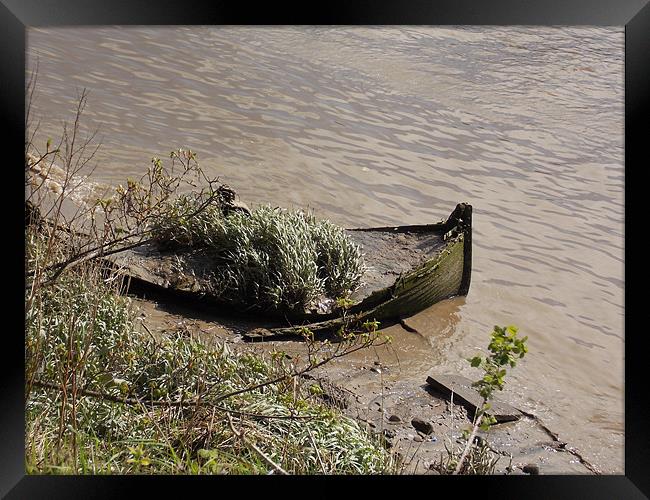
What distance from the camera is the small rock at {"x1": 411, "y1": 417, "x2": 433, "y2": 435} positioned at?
5.21m

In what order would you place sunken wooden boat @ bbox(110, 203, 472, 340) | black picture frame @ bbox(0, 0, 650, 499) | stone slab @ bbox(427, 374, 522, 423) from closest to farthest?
1. black picture frame @ bbox(0, 0, 650, 499)
2. stone slab @ bbox(427, 374, 522, 423)
3. sunken wooden boat @ bbox(110, 203, 472, 340)

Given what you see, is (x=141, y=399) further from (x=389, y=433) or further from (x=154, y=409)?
(x=389, y=433)

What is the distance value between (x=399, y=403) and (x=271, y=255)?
1.71 meters

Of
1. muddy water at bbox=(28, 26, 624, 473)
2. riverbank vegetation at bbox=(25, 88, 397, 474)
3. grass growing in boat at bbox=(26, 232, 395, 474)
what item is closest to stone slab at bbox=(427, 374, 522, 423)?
muddy water at bbox=(28, 26, 624, 473)

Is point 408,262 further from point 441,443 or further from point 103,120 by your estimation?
point 103,120

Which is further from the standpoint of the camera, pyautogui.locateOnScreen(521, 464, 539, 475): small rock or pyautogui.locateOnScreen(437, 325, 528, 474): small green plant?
pyautogui.locateOnScreen(521, 464, 539, 475): small rock

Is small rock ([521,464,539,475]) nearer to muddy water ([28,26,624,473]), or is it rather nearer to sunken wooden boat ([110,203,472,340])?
muddy water ([28,26,624,473])

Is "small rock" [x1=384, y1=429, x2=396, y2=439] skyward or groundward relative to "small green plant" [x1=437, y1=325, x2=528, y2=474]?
groundward

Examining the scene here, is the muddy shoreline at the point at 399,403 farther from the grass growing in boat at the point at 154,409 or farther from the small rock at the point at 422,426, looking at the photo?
the grass growing in boat at the point at 154,409

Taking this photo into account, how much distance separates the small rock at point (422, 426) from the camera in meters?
5.21

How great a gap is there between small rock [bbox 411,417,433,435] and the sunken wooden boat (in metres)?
1.01

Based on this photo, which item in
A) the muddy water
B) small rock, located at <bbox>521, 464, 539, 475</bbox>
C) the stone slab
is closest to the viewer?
small rock, located at <bbox>521, 464, 539, 475</bbox>

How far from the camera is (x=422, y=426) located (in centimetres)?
524
